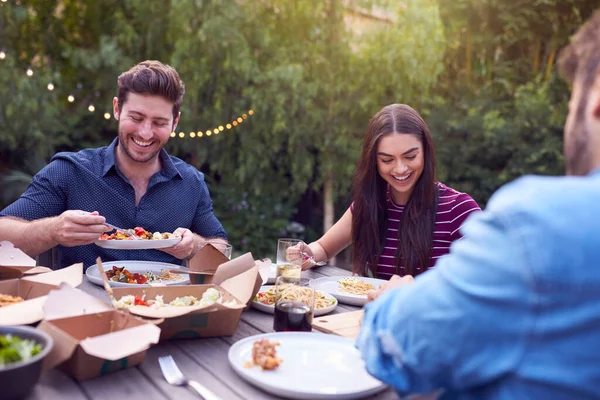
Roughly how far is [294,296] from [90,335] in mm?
528

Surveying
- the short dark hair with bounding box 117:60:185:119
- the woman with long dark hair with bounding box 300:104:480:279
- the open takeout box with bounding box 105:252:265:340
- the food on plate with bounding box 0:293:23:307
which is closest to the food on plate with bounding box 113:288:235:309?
the open takeout box with bounding box 105:252:265:340

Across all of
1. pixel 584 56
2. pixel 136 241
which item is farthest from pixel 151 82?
pixel 584 56

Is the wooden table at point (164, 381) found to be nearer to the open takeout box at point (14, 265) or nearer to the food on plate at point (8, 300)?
the food on plate at point (8, 300)

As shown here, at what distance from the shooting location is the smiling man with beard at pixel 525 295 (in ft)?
2.14

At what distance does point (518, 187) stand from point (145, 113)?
1.95 m

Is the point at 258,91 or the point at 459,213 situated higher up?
the point at 258,91

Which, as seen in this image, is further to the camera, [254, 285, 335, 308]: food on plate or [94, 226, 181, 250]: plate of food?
[94, 226, 181, 250]: plate of food

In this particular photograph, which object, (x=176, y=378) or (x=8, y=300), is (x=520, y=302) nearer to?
(x=176, y=378)

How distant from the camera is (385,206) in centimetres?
245

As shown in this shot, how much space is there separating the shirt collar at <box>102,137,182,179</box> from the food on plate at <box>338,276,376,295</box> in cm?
105

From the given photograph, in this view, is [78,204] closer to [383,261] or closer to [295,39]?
[383,261]

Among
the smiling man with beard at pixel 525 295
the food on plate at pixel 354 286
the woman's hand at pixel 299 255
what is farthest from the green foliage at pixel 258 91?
the smiling man with beard at pixel 525 295

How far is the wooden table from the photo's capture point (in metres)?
1.00

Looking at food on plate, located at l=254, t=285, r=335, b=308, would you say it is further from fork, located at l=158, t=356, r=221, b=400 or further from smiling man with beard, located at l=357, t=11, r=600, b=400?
smiling man with beard, located at l=357, t=11, r=600, b=400
